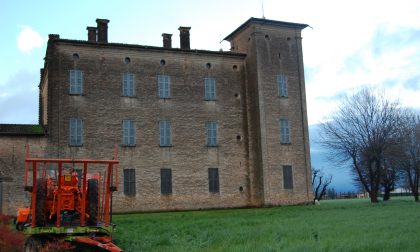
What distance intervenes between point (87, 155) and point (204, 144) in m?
7.42

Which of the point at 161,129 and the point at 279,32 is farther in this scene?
the point at 279,32

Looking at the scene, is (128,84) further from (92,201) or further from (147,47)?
(92,201)

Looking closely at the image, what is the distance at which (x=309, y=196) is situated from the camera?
116 ft

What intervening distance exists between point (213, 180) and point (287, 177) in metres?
5.00

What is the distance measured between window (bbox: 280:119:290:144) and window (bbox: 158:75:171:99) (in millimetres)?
7892

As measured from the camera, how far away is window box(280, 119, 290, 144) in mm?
34975

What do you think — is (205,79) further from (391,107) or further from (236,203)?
(391,107)

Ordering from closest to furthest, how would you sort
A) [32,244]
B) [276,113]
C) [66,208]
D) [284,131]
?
[32,244] → [66,208] → [276,113] → [284,131]

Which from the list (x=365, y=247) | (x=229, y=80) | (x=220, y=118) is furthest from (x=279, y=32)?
(x=365, y=247)

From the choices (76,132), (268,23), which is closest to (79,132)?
(76,132)

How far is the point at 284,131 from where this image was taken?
35.1 meters

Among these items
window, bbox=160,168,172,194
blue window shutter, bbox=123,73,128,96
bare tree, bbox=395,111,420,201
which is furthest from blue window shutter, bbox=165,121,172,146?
bare tree, bbox=395,111,420,201

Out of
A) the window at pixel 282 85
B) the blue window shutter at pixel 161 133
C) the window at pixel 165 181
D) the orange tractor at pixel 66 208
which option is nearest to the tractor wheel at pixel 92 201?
the orange tractor at pixel 66 208

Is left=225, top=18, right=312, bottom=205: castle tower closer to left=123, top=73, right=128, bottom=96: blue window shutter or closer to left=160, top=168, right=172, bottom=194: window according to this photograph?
left=160, top=168, right=172, bottom=194: window
